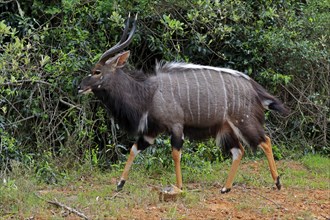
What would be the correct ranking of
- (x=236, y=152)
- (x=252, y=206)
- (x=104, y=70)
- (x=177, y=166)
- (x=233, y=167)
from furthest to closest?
(x=236, y=152) → (x=233, y=167) → (x=104, y=70) → (x=177, y=166) → (x=252, y=206)

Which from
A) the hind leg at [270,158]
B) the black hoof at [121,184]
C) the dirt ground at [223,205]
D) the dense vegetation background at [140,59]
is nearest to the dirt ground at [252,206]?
the dirt ground at [223,205]

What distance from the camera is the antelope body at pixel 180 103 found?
6598mm

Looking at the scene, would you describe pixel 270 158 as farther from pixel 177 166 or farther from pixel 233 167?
pixel 177 166

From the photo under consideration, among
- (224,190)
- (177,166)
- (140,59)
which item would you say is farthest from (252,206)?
(140,59)

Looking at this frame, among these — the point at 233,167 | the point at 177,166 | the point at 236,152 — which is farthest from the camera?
the point at 236,152

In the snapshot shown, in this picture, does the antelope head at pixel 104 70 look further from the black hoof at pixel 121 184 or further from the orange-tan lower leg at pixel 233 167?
the orange-tan lower leg at pixel 233 167

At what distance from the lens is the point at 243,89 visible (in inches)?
273

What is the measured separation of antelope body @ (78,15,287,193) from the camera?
6.60m

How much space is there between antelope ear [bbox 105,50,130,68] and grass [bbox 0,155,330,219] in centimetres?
130

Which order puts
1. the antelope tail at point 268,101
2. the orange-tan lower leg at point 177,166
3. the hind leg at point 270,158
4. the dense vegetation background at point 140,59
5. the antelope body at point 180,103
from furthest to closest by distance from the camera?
the dense vegetation background at point 140,59
the antelope tail at point 268,101
the hind leg at point 270,158
the antelope body at point 180,103
the orange-tan lower leg at point 177,166

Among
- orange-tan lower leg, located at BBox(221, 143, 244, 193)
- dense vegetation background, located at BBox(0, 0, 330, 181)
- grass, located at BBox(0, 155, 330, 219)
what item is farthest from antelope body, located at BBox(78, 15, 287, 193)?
dense vegetation background, located at BBox(0, 0, 330, 181)

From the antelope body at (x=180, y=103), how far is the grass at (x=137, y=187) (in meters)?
0.37

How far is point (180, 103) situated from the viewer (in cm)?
670

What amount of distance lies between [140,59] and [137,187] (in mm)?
2867
